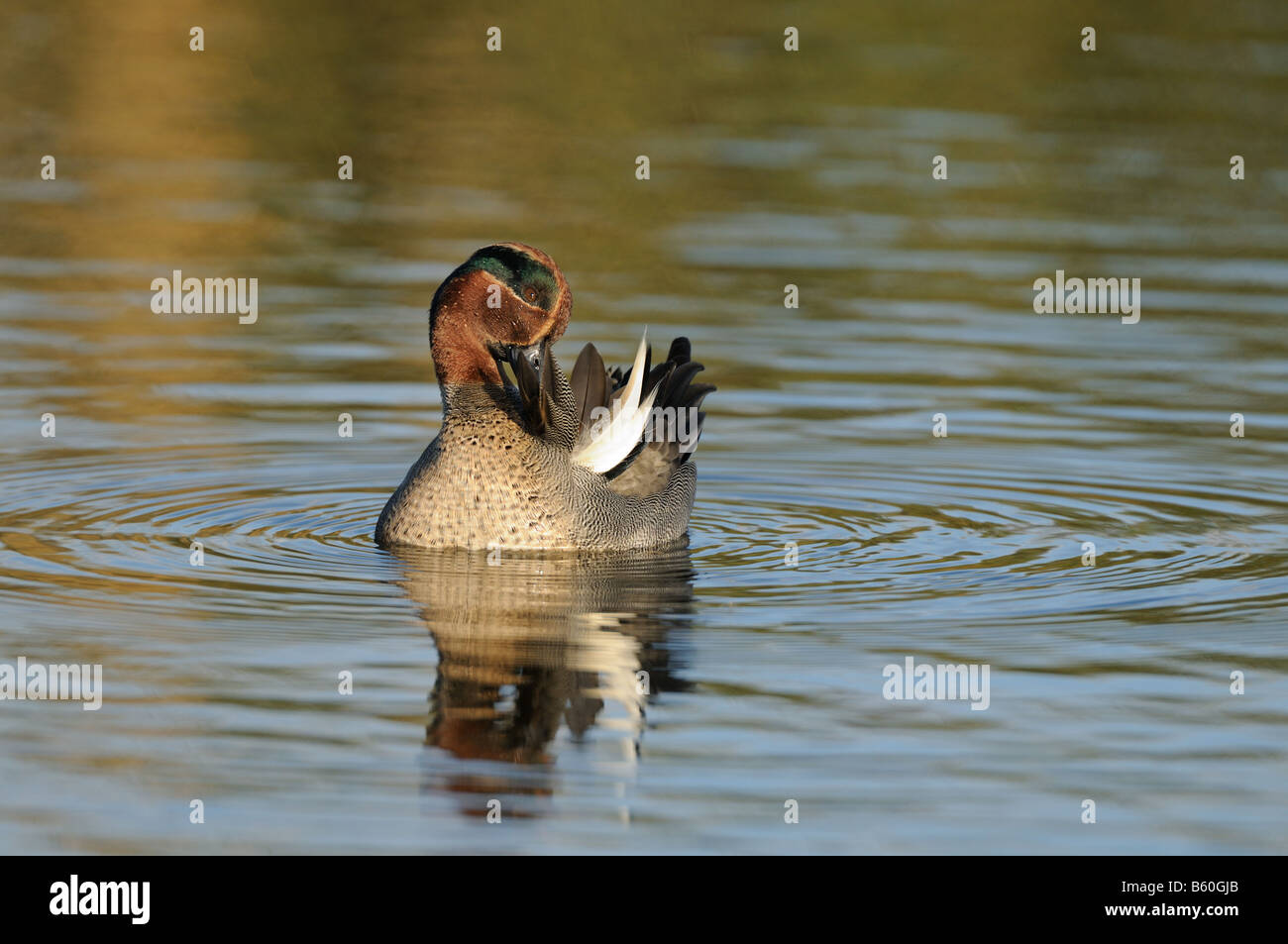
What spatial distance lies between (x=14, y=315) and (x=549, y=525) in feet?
24.3

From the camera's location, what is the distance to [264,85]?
2662cm

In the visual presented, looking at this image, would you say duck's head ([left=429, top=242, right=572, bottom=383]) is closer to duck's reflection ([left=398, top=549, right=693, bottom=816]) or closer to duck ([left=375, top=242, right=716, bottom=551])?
duck ([left=375, top=242, right=716, bottom=551])

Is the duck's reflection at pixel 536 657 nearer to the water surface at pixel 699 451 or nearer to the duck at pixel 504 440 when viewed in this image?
the water surface at pixel 699 451

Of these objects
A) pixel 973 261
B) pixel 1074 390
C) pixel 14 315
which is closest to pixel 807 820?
pixel 1074 390

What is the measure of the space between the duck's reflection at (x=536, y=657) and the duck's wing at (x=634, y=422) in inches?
21.7

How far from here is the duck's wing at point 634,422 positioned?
39.1 ft

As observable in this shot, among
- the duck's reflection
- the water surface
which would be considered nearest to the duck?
the duck's reflection

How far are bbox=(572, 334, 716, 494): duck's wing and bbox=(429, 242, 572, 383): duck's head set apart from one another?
1.71 ft

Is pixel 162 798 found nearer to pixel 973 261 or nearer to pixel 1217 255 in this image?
pixel 973 261

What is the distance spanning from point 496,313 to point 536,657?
2.37 m

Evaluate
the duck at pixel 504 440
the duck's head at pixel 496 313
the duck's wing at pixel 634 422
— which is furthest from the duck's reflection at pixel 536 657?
the duck's head at pixel 496 313

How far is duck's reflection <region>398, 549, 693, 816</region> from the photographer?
8180 millimetres

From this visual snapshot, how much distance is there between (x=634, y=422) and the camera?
12.2 meters

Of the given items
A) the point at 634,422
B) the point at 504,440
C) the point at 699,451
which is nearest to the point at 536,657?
the point at 504,440
